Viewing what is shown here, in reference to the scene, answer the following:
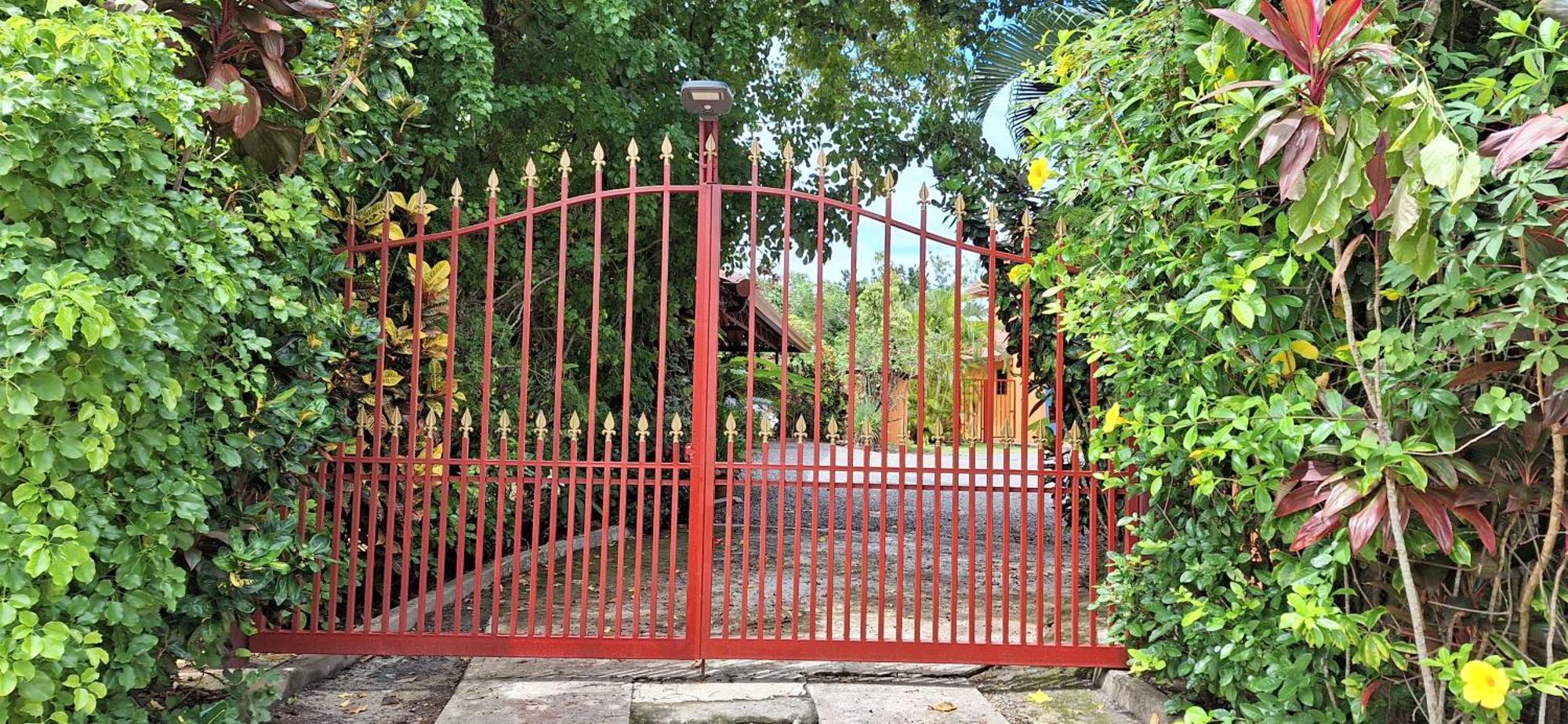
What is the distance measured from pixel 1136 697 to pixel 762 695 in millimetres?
1504

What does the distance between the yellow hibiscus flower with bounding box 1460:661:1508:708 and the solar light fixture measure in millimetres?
2968

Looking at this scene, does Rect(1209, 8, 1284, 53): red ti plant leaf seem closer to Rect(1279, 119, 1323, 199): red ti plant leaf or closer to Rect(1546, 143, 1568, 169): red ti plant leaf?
Rect(1279, 119, 1323, 199): red ti plant leaf

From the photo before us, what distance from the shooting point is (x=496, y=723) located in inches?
139

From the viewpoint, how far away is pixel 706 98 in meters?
3.80

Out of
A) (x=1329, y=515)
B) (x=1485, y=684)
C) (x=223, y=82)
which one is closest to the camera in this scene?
(x=1485, y=684)

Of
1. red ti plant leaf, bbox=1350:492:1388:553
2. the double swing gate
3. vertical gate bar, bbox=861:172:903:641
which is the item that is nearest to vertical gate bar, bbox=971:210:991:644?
the double swing gate

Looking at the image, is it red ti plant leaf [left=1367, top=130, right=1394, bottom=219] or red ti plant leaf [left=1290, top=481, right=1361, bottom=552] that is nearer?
red ti plant leaf [left=1367, top=130, right=1394, bottom=219]

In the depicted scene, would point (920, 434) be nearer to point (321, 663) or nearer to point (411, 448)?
point (411, 448)

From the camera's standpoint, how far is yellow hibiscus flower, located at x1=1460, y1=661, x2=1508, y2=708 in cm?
208

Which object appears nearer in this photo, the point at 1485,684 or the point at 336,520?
the point at 1485,684

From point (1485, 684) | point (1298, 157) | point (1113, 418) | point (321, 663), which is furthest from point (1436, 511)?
point (321, 663)

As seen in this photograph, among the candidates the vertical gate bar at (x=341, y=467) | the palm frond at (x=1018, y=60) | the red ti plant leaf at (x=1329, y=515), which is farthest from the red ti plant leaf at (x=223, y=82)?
the palm frond at (x=1018, y=60)

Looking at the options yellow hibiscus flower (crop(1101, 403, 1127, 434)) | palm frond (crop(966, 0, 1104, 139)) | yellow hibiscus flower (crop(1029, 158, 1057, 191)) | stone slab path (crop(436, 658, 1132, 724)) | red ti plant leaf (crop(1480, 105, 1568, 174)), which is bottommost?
stone slab path (crop(436, 658, 1132, 724))

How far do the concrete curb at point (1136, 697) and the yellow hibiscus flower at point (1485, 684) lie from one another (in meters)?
1.33
